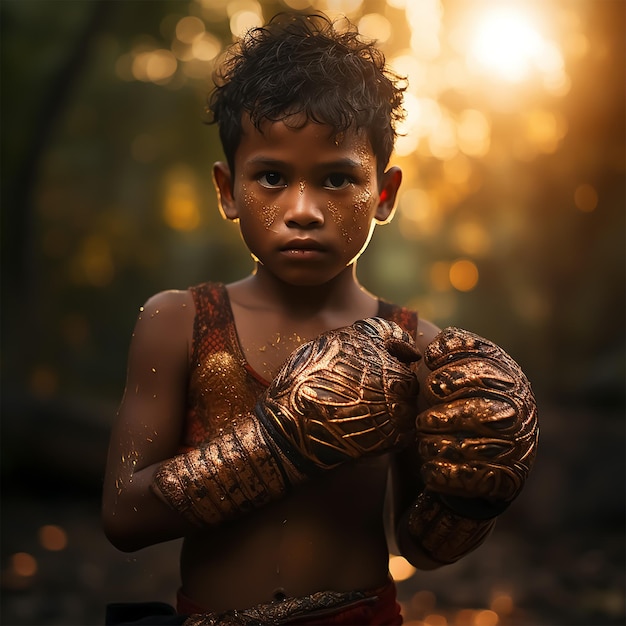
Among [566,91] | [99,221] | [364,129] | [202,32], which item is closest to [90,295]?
[99,221]

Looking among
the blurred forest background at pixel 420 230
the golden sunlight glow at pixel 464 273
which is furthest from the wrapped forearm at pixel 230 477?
the golden sunlight glow at pixel 464 273

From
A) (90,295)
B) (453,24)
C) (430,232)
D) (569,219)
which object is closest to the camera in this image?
(453,24)

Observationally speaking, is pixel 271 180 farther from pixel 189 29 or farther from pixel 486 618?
pixel 189 29

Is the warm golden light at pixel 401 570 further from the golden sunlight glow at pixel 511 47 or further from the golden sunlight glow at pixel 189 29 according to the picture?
the golden sunlight glow at pixel 189 29

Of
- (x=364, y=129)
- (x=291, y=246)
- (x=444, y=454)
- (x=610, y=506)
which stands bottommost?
(x=610, y=506)

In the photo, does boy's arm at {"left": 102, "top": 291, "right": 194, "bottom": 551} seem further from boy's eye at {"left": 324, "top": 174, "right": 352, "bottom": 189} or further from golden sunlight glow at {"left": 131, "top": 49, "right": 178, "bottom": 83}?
golden sunlight glow at {"left": 131, "top": 49, "right": 178, "bottom": 83}

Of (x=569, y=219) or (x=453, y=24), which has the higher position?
(x=453, y=24)

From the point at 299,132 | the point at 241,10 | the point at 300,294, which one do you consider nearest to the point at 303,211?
the point at 299,132

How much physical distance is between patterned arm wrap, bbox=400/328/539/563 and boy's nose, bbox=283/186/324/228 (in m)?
0.36

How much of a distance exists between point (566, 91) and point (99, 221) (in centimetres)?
402

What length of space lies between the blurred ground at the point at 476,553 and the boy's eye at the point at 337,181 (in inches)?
129

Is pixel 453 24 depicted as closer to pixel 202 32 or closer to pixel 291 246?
pixel 202 32

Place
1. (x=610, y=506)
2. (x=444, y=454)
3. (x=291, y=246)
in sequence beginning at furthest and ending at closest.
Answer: (x=610, y=506) → (x=291, y=246) → (x=444, y=454)

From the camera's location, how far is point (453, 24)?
5.59m
